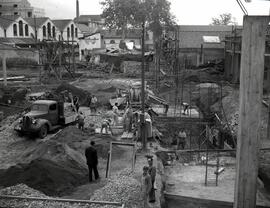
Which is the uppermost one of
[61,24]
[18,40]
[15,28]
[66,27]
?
[61,24]

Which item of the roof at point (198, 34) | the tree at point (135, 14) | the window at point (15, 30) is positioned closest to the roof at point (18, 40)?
the window at point (15, 30)

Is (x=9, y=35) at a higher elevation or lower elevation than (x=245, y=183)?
higher

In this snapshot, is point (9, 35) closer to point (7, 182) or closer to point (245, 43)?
point (7, 182)

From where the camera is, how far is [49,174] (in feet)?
39.0

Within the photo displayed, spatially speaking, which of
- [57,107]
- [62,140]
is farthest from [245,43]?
[57,107]

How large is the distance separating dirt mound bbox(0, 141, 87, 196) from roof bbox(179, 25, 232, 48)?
35.9 metres

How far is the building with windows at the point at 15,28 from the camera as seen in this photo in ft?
186

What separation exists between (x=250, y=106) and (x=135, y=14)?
2231 inches

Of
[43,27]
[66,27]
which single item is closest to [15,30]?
[43,27]

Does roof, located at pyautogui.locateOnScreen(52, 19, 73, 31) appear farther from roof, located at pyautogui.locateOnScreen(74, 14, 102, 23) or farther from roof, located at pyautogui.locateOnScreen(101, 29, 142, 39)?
A: roof, located at pyautogui.locateOnScreen(74, 14, 102, 23)

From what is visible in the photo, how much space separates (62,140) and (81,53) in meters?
49.5

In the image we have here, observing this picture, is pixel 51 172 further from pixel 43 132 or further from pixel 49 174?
pixel 43 132

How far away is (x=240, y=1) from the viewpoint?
8.36 metres

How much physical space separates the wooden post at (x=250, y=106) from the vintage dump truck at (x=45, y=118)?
1151cm
